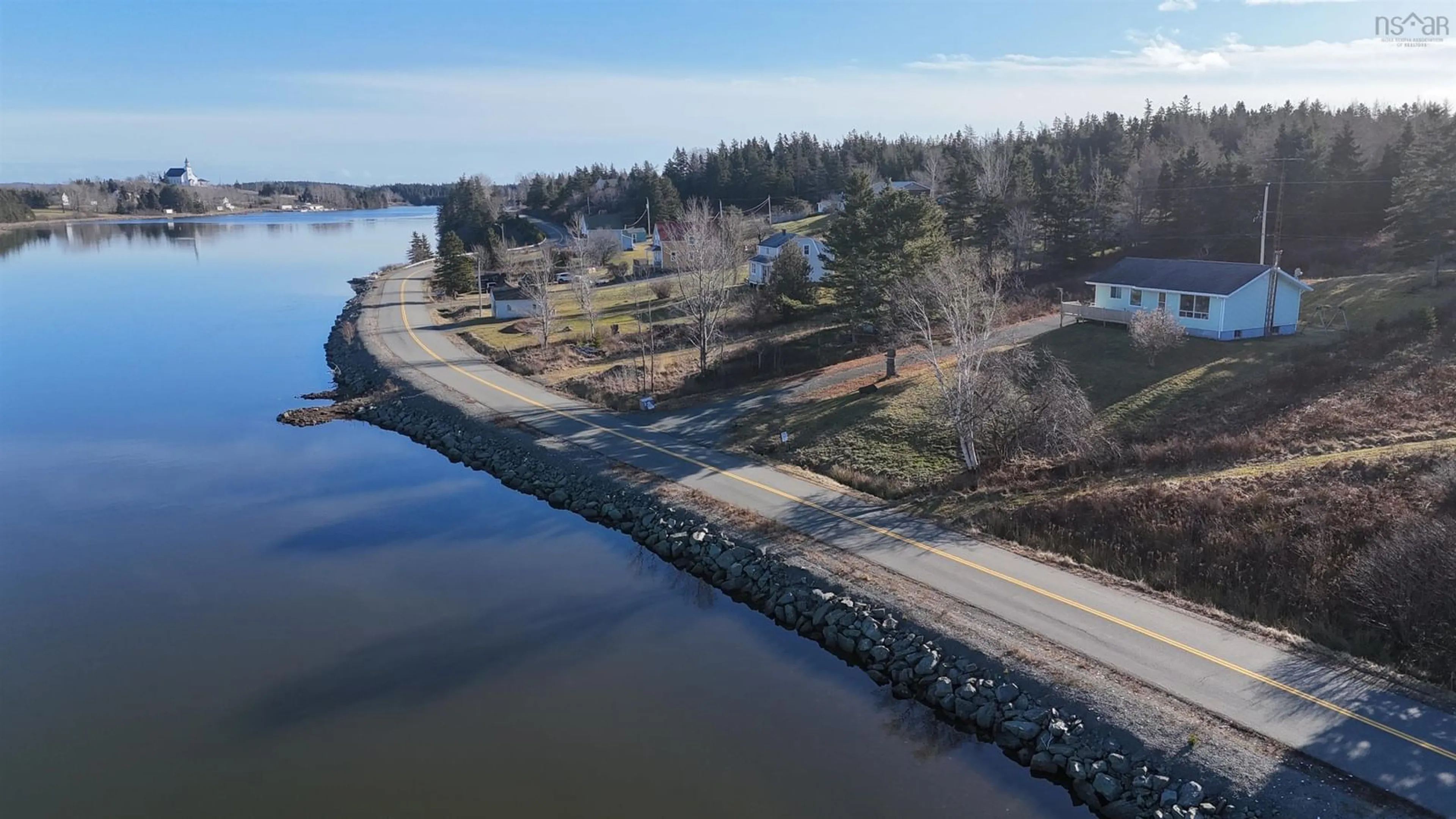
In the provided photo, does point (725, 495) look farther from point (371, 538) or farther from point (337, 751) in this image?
point (337, 751)

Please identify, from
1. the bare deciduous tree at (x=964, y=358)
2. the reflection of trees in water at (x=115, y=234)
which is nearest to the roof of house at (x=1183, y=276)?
the bare deciduous tree at (x=964, y=358)

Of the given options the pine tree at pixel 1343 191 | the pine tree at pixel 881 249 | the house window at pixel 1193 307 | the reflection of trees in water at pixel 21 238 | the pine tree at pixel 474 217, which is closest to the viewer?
the house window at pixel 1193 307

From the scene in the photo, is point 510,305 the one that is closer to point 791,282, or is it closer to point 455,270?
point 455,270

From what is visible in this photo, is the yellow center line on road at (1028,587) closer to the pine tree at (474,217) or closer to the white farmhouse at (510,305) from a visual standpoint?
the white farmhouse at (510,305)

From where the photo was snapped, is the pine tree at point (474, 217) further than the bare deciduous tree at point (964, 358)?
Yes

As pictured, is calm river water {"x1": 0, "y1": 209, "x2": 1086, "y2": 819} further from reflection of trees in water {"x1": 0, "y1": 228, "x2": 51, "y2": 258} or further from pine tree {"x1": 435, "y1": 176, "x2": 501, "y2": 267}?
reflection of trees in water {"x1": 0, "y1": 228, "x2": 51, "y2": 258}

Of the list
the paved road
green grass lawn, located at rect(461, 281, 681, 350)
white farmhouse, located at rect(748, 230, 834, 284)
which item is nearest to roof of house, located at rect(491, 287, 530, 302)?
green grass lawn, located at rect(461, 281, 681, 350)
